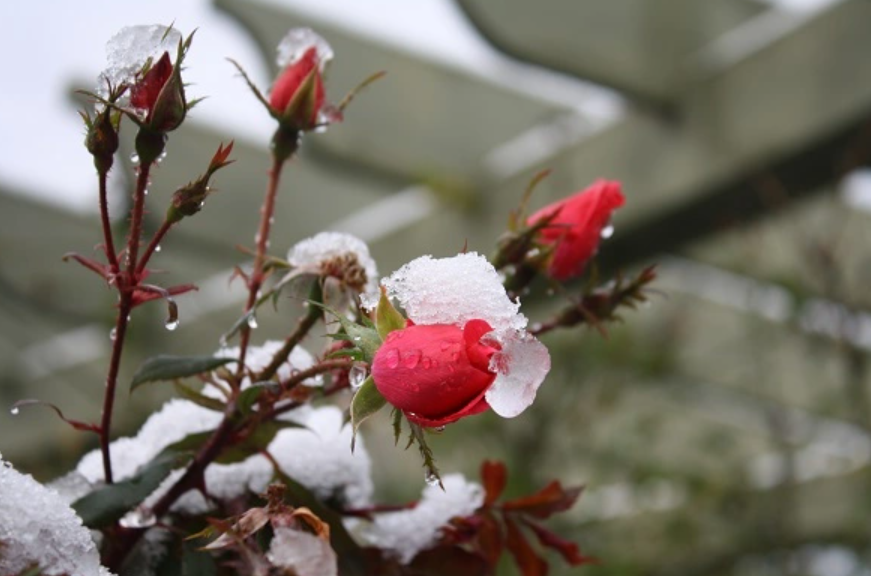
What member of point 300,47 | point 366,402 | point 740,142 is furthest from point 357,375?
point 740,142

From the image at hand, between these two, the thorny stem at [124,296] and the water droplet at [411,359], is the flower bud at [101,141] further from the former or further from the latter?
the water droplet at [411,359]

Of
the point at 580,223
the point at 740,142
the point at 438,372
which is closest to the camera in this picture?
the point at 438,372

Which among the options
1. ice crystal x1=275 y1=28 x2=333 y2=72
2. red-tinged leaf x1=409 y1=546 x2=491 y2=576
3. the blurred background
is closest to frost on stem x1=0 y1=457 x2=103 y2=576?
red-tinged leaf x1=409 y1=546 x2=491 y2=576

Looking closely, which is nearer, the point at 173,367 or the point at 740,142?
the point at 173,367

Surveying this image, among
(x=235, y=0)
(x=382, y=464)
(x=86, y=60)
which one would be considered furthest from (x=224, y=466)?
(x=86, y=60)

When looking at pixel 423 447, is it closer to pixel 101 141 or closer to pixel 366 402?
pixel 366 402

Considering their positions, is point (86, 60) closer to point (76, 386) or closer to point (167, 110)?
point (76, 386)
